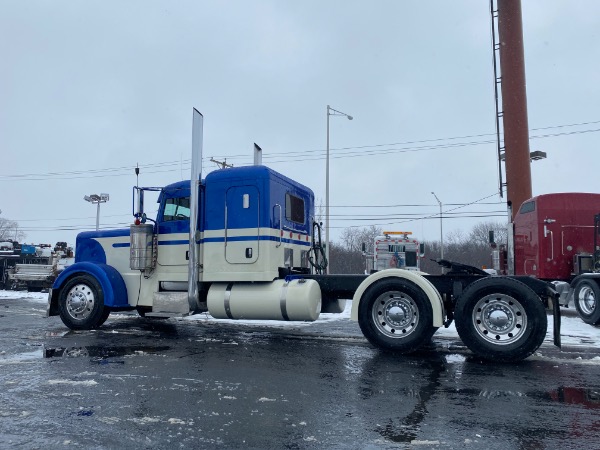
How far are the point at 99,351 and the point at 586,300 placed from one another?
33.1 feet

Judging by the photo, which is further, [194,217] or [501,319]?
[194,217]

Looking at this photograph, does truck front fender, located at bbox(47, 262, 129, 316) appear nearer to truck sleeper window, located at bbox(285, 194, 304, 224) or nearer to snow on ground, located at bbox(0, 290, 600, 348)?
snow on ground, located at bbox(0, 290, 600, 348)

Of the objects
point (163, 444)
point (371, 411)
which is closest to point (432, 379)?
point (371, 411)

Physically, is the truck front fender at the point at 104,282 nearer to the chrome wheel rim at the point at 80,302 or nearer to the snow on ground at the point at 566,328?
the chrome wheel rim at the point at 80,302

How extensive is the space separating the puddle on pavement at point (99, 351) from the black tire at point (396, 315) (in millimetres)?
3104

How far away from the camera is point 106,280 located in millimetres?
9477

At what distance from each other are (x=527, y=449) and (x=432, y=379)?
2.19 m

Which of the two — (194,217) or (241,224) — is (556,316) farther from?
(194,217)

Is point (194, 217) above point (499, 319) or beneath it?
above

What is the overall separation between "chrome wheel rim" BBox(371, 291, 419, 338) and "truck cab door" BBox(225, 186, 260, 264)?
2300mm

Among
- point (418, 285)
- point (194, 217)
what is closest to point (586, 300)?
point (418, 285)

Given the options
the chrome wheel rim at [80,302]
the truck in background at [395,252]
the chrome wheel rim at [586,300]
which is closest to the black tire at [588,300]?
the chrome wheel rim at [586,300]

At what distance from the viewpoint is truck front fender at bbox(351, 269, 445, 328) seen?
721 cm

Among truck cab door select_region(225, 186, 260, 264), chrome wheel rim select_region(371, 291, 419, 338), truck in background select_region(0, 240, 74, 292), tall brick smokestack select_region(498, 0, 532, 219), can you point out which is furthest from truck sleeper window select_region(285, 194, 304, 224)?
truck in background select_region(0, 240, 74, 292)
